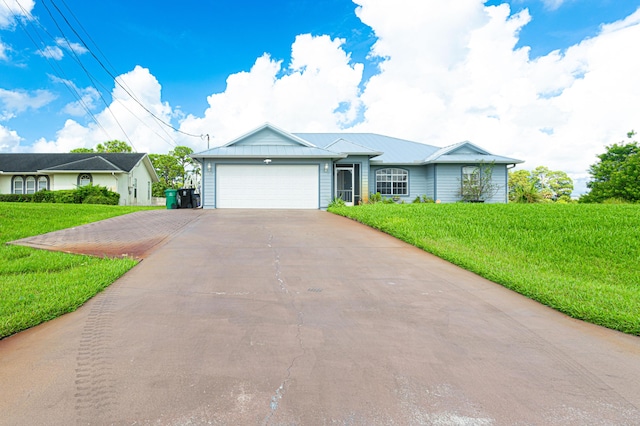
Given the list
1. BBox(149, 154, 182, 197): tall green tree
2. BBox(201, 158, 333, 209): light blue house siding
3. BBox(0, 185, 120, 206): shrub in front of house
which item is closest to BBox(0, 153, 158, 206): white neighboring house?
BBox(0, 185, 120, 206): shrub in front of house

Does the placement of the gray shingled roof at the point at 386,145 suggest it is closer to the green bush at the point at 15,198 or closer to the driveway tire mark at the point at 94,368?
the driveway tire mark at the point at 94,368

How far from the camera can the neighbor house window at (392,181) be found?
18875 millimetres

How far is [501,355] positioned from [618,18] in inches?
623

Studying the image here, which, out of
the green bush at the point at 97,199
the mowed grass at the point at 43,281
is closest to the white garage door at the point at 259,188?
the mowed grass at the point at 43,281


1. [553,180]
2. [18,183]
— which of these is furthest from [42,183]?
[553,180]

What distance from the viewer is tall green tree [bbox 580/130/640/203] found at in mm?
21919

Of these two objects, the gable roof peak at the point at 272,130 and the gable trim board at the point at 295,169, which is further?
the gable roof peak at the point at 272,130

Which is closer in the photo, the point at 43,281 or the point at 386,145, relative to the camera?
the point at 43,281

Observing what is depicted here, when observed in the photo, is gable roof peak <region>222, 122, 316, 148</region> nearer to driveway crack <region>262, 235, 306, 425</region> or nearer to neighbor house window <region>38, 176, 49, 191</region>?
driveway crack <region>262, 235, 306, 425</region>

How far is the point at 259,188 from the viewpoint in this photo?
1538 centimetres

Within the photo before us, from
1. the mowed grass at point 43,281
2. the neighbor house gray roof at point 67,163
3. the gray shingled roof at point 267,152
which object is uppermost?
the neighbor house gray roof at point 67,163

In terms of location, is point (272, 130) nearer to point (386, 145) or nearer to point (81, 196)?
point (386, 145)

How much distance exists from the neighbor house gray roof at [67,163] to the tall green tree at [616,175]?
34.1 meters

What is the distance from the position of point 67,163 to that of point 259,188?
20.1 meters
